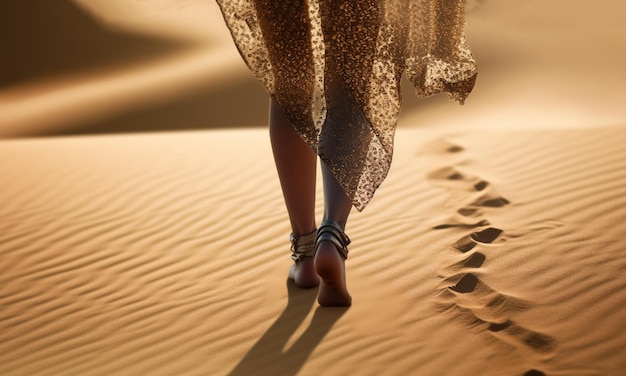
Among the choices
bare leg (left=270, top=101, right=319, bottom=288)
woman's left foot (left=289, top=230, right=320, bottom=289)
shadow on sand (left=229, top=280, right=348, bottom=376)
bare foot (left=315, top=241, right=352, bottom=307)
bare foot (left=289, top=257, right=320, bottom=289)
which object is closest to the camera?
shadow on sand (left=229, top=280, right=348, bottom=376)

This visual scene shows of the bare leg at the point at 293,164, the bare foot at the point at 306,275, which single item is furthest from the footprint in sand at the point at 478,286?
the bare leg at the point at 293,164

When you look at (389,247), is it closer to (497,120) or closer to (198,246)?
(198,246)

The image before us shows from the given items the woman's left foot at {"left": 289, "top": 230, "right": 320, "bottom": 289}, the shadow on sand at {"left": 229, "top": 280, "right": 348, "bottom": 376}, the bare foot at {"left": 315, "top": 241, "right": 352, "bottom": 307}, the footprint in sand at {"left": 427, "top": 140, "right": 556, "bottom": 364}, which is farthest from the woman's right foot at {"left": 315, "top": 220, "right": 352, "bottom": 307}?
the footprint in sand at {"left": 427, "top": 140, "right": 556, "bottom": 364}

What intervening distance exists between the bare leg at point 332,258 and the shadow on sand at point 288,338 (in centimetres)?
7

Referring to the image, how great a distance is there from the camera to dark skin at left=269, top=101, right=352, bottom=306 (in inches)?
125

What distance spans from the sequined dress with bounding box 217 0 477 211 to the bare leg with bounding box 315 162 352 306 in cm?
6

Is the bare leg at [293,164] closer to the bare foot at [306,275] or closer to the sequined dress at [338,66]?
the sequined dress at [338,66]

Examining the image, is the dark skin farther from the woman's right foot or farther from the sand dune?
the sand dune

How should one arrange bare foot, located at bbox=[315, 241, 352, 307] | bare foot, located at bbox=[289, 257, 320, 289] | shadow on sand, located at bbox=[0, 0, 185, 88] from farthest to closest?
shadow on sand, located at bbox=[0, 0, 185, 88] → bare foot, located at bbox=[289, 257, 320, 289] → bare foot, located at bbox=[315, 241, 352, 307]

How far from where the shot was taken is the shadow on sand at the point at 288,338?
3.00 meters

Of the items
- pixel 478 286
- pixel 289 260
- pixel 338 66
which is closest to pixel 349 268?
pixel 289 260

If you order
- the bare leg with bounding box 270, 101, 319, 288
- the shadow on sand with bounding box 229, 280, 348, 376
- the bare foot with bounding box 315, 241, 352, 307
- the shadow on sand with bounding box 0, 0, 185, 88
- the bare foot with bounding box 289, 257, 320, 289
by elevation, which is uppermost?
the shadow on sand with bounding box 0, 0, 185, 88

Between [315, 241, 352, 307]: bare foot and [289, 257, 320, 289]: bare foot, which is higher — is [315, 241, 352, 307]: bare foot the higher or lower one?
the lower one

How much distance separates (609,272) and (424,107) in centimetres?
758
